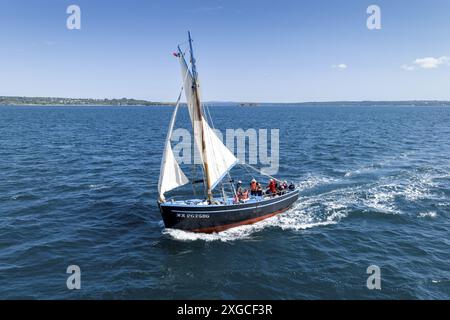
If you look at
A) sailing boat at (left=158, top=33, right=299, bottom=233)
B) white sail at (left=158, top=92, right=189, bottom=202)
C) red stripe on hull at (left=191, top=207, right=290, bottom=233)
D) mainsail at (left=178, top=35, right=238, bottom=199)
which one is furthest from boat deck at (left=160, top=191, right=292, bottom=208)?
red stripe on hull at (left=191, top=207, right=290, bottom=233)

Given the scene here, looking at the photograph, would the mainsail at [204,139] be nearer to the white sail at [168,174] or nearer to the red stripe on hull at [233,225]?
the white sail at [168,174]

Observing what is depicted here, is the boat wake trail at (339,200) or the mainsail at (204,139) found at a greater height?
the mainsail at (204,139)

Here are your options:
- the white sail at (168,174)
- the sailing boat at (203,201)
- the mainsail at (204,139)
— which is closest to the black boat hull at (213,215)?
the sailing boat at (203,201)

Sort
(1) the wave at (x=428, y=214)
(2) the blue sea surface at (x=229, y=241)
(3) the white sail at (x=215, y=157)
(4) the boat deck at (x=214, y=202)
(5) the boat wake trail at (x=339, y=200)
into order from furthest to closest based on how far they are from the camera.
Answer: (1) the wave at (x=428, y=214) < (3) the white sail at (x=215, y=157) < (5) the boat wake trail at (x=339, y=200) < (4) the boat deck at (x=214, y=202) < (2) the blue sea surface at (x=229, y=241)

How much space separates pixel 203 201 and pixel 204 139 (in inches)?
A: 223

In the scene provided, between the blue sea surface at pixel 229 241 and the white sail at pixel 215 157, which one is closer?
the blue sea surface at pixel 229 241

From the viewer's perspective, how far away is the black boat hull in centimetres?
2977

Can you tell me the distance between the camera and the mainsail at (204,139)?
1211 inches

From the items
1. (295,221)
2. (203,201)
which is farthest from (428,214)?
(203,201)

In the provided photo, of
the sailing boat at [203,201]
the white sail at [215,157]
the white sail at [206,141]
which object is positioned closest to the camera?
the sailing boat at [203,201]

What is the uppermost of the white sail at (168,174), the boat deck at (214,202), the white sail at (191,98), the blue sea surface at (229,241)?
the white sail at (191,98)

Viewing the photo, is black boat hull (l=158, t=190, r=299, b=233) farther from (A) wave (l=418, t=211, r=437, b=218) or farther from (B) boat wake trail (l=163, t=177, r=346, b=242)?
(A) wave (l=418, t=211, r=437, b=218)
